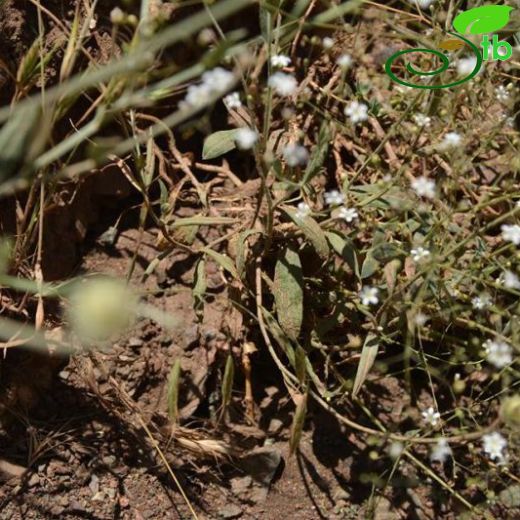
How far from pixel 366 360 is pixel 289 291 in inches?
8.2

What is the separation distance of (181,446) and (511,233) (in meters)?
0.83

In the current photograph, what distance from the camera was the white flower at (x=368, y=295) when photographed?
1495 millimetres

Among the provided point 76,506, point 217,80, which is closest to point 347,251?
point 217,80

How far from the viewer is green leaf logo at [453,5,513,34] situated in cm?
165

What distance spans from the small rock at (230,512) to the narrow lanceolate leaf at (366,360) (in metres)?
0.40

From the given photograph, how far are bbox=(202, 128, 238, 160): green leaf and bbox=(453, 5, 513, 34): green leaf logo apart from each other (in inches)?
21.7

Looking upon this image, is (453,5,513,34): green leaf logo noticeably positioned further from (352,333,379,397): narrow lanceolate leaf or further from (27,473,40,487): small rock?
(27,473,40,487): small rock

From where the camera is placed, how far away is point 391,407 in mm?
1758

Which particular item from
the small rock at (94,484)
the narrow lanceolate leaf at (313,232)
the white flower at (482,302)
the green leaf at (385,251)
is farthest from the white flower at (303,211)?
the small rock at (94,484)

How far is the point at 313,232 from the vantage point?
4.89 feet

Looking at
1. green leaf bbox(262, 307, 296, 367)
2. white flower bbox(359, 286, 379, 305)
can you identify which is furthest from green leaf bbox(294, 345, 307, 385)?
white flower bbox(359, 286, 379, 305)

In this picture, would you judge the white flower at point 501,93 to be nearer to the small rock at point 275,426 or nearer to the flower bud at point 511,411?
the flower bud at point 511,411

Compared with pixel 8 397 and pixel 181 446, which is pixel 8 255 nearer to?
pixel 8 397

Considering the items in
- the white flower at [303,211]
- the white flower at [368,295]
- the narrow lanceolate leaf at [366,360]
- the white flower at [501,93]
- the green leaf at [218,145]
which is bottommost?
the narrow lanceolate leaf at [366,360]
